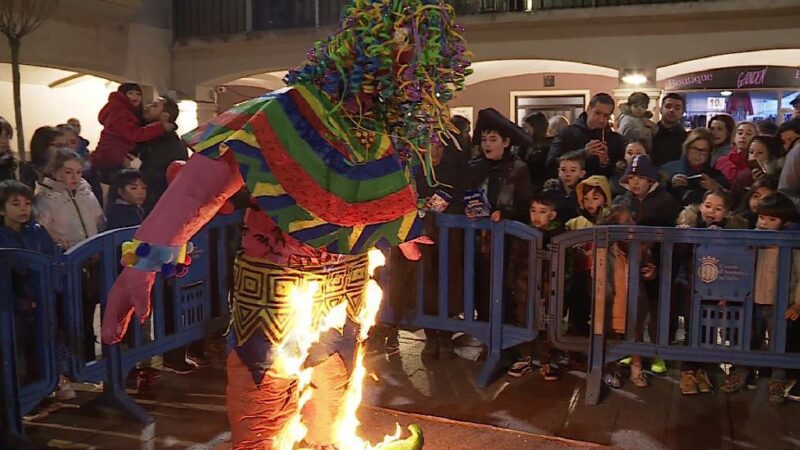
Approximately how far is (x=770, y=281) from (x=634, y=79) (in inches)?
248

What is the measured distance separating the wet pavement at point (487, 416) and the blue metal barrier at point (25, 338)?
29cm

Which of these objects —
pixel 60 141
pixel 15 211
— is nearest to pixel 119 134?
pixel 60 141

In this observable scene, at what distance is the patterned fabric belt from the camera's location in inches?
95.0

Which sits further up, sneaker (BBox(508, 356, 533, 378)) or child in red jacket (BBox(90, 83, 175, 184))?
child in red jacket (BBox(90, 83, 175, 184))

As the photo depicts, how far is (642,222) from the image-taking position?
15.1ft

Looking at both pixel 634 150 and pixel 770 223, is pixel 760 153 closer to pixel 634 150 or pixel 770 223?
pixel 634 150

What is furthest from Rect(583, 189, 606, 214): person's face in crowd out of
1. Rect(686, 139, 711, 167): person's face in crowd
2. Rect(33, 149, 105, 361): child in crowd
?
Rect(33, 149, 105, 361): child in crowd

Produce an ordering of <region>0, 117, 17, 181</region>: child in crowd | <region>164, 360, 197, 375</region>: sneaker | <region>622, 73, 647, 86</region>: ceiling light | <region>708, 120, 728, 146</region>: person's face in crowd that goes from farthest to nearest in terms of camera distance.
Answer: <region>622, 73, 647, 86</region>: ceiling light < <region>708, 120, 728, 146</region>: person's face in crowd < <region>0, 117, 17, 181</region>: child in crowd < <region>164, 360, 197, 375</region>: sneaker

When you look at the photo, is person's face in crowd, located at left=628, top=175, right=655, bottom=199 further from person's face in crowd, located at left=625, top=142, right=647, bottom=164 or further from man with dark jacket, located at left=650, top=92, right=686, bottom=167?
man with dark jacket, located at left=650, top=92, right=686, bottom=167

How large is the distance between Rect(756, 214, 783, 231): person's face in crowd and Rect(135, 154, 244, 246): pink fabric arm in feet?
10.7

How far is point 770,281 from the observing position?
411 cm

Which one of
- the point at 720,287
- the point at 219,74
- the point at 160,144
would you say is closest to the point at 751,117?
the point at 219,74

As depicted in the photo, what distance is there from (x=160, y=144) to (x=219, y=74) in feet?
22.5

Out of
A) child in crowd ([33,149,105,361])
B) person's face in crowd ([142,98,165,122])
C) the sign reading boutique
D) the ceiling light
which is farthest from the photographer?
the sign reading boutique
